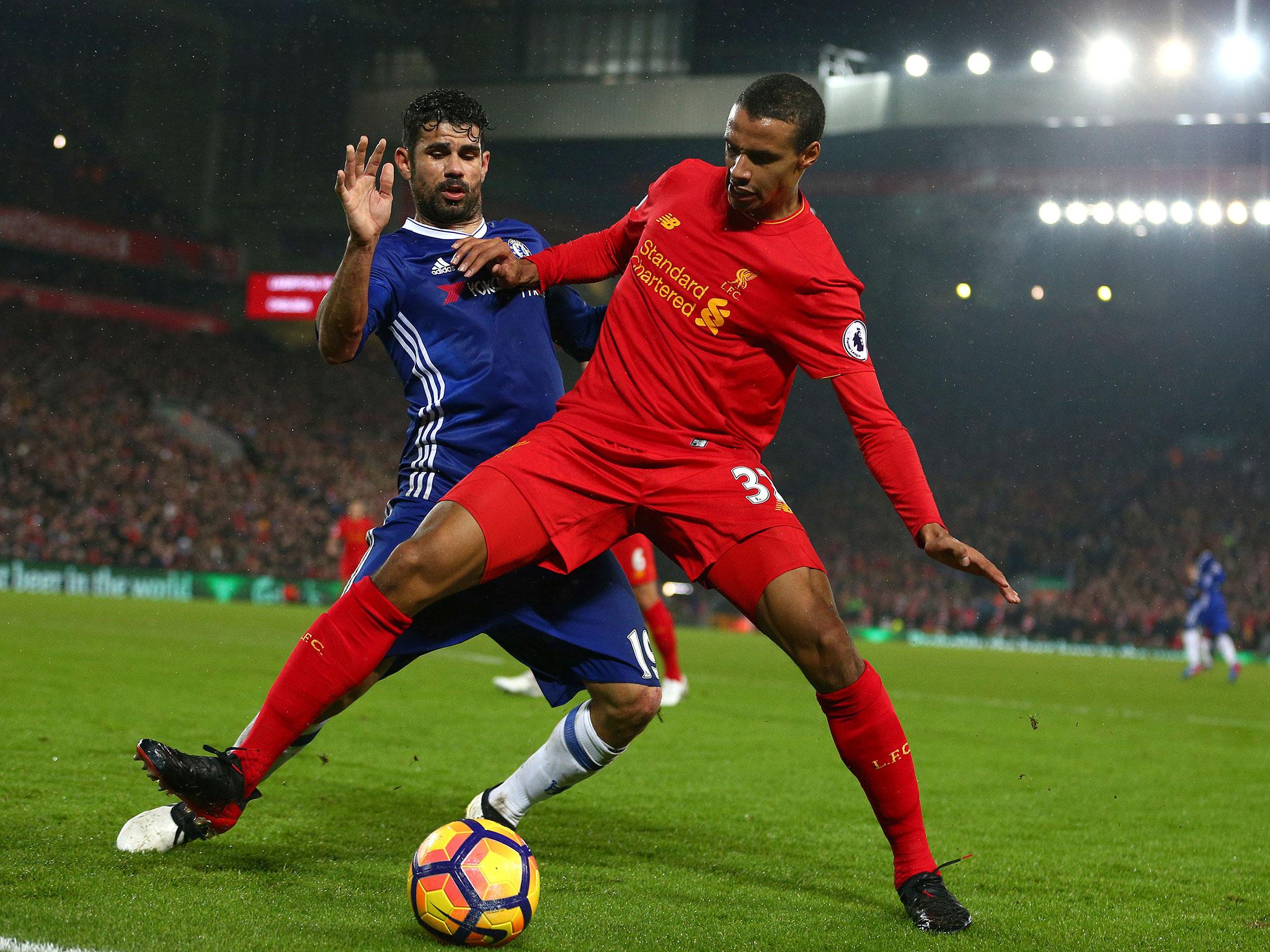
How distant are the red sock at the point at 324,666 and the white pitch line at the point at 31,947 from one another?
61 centimetres

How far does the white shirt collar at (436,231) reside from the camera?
12.8 feet

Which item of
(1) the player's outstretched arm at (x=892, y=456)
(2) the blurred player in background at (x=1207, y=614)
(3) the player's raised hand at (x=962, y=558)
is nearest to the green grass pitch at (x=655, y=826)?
(3) the player's raised hand at (x=962, y=558)

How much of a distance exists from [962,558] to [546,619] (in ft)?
3.95

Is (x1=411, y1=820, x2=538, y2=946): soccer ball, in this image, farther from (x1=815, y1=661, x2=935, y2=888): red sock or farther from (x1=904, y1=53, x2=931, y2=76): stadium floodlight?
A: (x1=904, y1=53, x2=931, y2=76): stadium floodlight

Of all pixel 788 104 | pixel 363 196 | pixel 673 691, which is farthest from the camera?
pixel 673 691

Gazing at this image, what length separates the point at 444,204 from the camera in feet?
12.7

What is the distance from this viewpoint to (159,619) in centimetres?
1680

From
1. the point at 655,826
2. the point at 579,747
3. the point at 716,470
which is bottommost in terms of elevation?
the point at 655,826

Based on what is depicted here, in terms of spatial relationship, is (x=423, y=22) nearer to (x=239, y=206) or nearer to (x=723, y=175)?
(x=239, y=206)

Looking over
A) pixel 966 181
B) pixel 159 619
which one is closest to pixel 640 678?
pixel 159 619

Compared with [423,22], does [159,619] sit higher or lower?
lower

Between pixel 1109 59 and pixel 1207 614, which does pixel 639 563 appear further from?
pixel 1109 59

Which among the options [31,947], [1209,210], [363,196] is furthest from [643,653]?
[1209,210]

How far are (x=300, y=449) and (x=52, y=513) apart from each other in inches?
232
